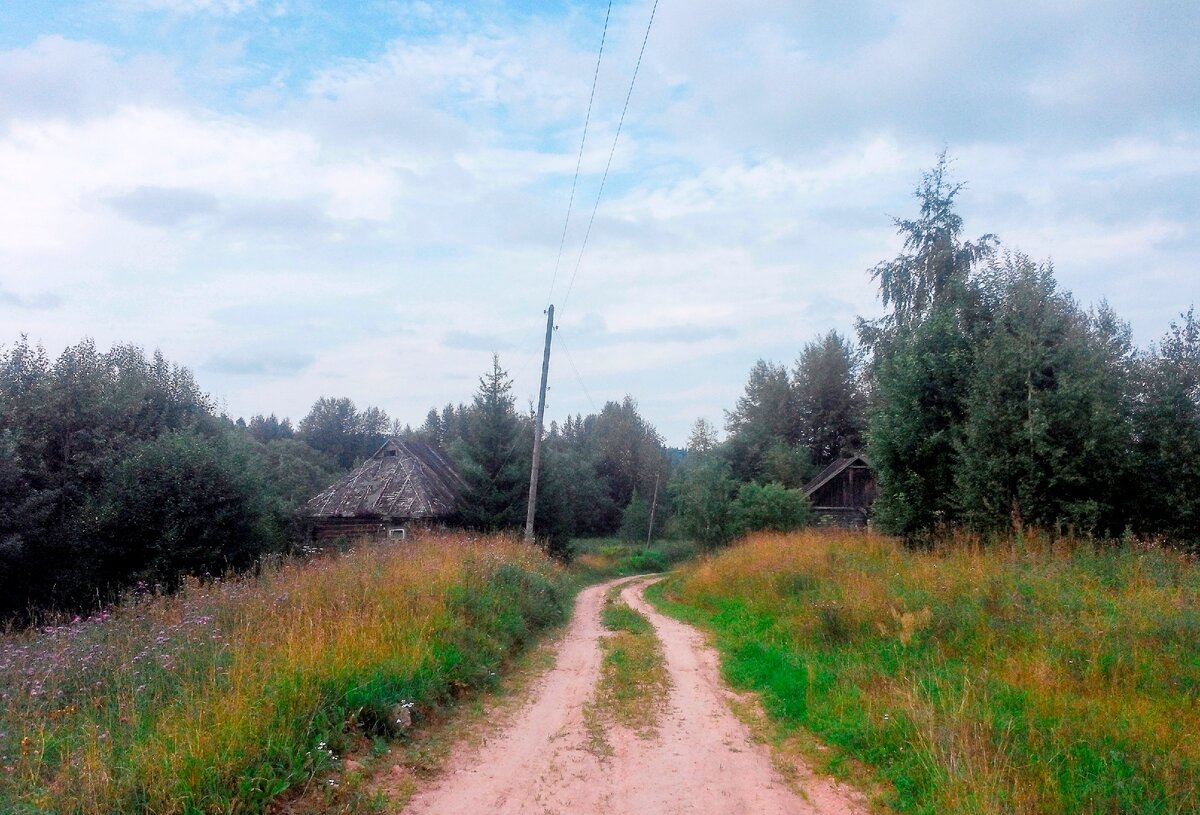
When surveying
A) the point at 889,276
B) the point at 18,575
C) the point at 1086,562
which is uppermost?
the point at 889,276

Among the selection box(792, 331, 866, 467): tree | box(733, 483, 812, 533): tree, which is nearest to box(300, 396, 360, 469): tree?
box(792, 331, 866, 467): tree

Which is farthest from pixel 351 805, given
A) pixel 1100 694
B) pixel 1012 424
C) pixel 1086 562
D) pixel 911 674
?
pixel 1012 424

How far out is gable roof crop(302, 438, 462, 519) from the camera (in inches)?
1235

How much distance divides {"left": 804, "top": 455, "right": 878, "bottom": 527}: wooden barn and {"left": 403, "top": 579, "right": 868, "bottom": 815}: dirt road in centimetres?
2632

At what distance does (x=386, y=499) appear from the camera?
105 feet

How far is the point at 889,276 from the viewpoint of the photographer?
101ft

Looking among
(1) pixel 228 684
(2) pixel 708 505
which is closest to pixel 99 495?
(1) pixel 228 684

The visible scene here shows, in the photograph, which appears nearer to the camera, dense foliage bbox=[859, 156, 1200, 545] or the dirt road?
the dirt road

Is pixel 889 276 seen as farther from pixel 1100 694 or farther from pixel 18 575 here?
pixel 18 575

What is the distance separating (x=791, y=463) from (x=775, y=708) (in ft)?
120

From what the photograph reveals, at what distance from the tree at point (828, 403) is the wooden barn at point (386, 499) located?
26.1 m

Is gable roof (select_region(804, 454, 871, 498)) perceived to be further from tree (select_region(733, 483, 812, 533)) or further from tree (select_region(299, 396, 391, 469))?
tree (select_region(299, 396, 391, 469))

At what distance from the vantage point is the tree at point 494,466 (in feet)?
101

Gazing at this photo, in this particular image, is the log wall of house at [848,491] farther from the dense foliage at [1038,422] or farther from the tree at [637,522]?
the tree at [637,522]
